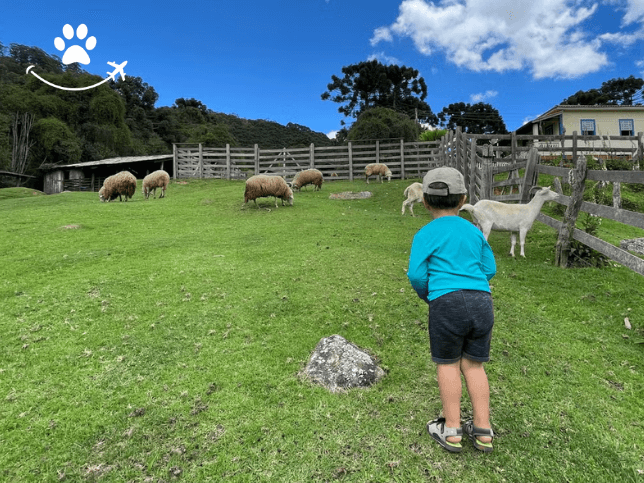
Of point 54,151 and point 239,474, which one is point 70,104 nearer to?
point 54,151

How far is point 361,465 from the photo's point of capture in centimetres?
227

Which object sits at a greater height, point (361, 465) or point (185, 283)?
point (185, 283)

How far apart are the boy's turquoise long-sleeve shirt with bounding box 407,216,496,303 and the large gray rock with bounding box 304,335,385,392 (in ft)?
3.70

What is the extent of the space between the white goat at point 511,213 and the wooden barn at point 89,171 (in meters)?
31.6

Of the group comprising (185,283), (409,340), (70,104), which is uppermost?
(70,104)

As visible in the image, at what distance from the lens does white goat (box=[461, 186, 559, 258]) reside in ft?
21.1

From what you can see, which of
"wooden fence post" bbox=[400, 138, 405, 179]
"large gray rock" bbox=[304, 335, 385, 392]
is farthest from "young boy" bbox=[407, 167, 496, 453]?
"wooden fence post" bbox=[400, 138, 405, 179]

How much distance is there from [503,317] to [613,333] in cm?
107

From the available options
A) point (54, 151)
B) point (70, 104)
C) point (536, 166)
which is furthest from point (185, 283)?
point (70, 104)

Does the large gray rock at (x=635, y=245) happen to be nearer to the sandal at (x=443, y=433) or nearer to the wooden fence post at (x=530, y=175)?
the wooden fence post at (x=530, y=175)

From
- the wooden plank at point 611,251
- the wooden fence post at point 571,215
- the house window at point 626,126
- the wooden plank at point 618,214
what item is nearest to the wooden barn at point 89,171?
the wooden fence post at point 571,215

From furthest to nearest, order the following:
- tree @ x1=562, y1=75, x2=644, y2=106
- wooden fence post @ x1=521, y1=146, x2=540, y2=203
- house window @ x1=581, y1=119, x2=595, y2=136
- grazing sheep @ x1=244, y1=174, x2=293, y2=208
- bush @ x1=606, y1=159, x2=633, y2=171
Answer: tree @ x1=562, y1=75, x2=644, y2=106 → house window @ x1=581, y1=119, x2=595, y2=136 → bush @ x1=606, y1=159, x2=633, y2=171 → grazing sheep @ x1=244, y1=174, x2=293, y2=208 → wooden fence post @ x1=521, y1=146, x2=540, y2=203

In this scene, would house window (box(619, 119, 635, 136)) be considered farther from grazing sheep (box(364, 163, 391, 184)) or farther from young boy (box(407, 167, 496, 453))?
young boy (box(407, 167, 496, 453))

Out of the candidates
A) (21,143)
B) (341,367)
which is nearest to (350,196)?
(341,367)
